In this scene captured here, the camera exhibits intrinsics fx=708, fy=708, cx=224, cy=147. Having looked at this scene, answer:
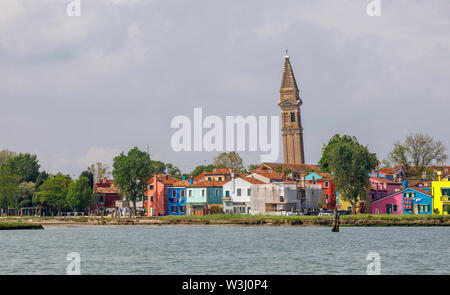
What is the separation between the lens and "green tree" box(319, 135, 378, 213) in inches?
4077

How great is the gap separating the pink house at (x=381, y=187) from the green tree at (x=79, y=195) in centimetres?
5093

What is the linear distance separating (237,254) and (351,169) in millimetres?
52352

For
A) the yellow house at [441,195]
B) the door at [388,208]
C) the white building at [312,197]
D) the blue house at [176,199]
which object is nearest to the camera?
the yellow house at [441,195]

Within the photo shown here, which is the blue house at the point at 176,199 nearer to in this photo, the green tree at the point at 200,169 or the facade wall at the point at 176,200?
the facade wall at the point at 176,200

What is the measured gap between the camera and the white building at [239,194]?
111 meters

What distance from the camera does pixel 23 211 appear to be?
140000 mm

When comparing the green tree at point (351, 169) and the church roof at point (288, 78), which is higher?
the church roof at point (288, 78)

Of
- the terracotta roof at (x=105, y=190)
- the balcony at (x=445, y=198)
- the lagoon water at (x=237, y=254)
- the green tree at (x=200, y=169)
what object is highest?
the green tree at (x=200, y=169)

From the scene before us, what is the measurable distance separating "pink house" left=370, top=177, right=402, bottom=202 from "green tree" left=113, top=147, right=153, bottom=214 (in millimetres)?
38787

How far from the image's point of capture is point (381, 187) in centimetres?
11544

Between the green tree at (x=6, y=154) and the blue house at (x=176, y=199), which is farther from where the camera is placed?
the green tree at (x=6, y=154)

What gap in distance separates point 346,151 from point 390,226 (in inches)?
668

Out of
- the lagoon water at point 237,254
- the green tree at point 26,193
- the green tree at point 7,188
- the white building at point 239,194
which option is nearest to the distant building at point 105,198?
the green tree at point 26,193
